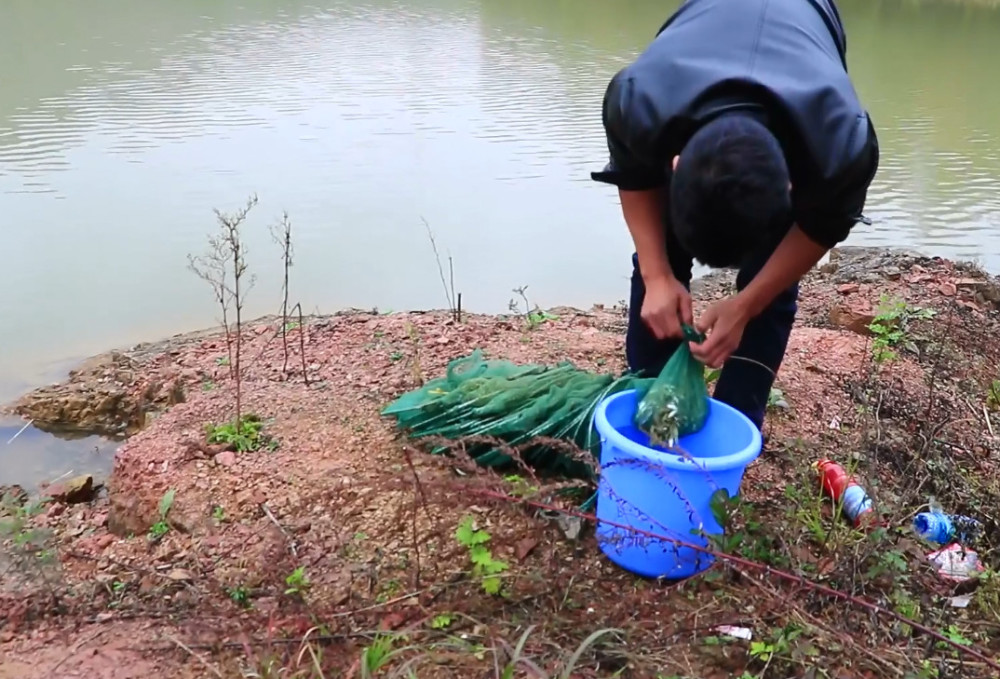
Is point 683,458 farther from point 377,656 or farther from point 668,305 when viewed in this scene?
point 377,656

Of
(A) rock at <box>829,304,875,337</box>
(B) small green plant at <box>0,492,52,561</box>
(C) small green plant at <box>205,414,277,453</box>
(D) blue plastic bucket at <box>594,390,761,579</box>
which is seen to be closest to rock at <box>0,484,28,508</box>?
(B) small green plant at <box>0,492,52,561</box>

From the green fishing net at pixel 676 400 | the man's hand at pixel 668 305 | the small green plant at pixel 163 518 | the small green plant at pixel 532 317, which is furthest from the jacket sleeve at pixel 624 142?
the small green plant at pixel 532 317

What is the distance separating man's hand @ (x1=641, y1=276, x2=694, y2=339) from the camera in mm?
1939

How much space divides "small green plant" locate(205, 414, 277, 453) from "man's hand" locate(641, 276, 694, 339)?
116cm

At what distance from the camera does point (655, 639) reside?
1.72 m

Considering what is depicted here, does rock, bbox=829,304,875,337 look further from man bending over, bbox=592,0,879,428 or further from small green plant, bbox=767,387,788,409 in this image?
man bending over, bbox=592,0,879,428

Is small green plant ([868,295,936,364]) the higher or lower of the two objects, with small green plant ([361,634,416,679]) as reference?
lower

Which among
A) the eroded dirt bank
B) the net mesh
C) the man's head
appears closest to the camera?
the man's head

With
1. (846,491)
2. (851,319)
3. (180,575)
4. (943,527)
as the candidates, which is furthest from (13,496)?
(851,319)

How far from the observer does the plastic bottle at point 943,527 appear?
6.73 feet

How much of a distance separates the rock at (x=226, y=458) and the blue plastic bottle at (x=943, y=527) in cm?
170

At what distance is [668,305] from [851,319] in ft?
6.94

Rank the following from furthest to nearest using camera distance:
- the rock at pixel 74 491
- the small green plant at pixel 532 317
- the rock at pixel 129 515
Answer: the small green plant at pixel 532 317 → the rock at pixel 74 491 → the rock at pixel 129 515

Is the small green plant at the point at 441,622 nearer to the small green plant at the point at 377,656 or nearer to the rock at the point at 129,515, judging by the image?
the small green plant at the point at 377,656
